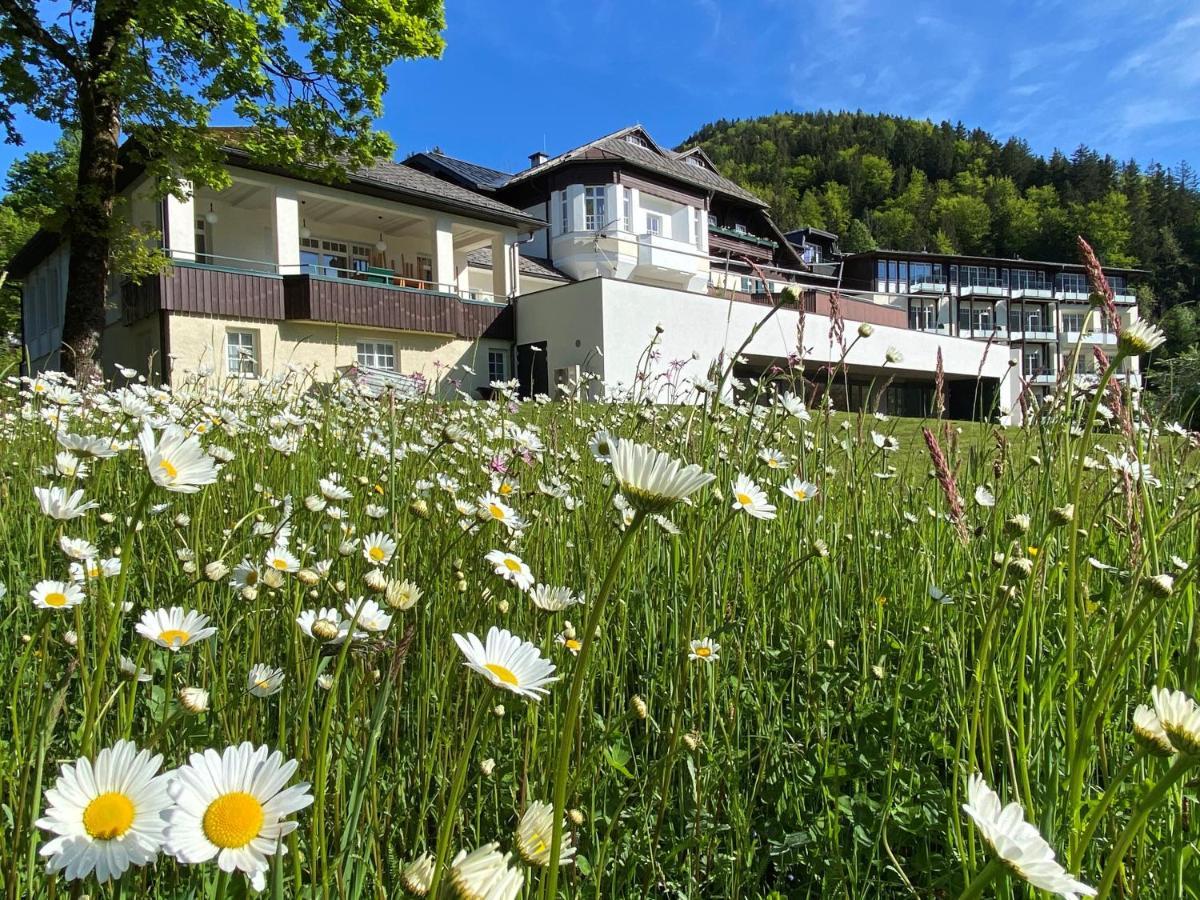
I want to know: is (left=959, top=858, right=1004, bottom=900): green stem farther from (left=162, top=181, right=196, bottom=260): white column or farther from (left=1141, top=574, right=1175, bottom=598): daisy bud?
(left=162, top=181, right=196, bottom=260): white column

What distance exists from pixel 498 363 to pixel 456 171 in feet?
33.4

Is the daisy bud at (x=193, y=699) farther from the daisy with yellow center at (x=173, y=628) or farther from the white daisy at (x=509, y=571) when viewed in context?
the white daisy at (x=509, y=571)

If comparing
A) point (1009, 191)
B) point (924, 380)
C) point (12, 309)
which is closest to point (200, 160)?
point (924, 380)

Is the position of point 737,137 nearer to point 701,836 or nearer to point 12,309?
point 12,309

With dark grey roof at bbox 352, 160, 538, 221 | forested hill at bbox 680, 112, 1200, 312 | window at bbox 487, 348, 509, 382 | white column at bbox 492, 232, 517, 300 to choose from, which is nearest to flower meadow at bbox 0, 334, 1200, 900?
dark grey roof at bbox 352, 160, 538, 221

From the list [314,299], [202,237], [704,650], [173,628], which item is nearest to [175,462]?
[173,628]

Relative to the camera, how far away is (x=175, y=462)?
34.8 inches

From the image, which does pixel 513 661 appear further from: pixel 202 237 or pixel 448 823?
pixel 202 237

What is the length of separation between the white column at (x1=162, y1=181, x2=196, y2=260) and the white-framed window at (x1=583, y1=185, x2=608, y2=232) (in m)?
13.1

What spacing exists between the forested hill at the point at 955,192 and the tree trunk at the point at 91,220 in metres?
70.6

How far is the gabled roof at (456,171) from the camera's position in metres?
25.2

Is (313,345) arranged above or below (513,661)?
above

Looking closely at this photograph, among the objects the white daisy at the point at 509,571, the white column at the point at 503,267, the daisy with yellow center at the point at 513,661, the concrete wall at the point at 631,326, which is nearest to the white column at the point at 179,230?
the white column at the point at 503,267

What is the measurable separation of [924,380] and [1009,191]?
2947 inches
